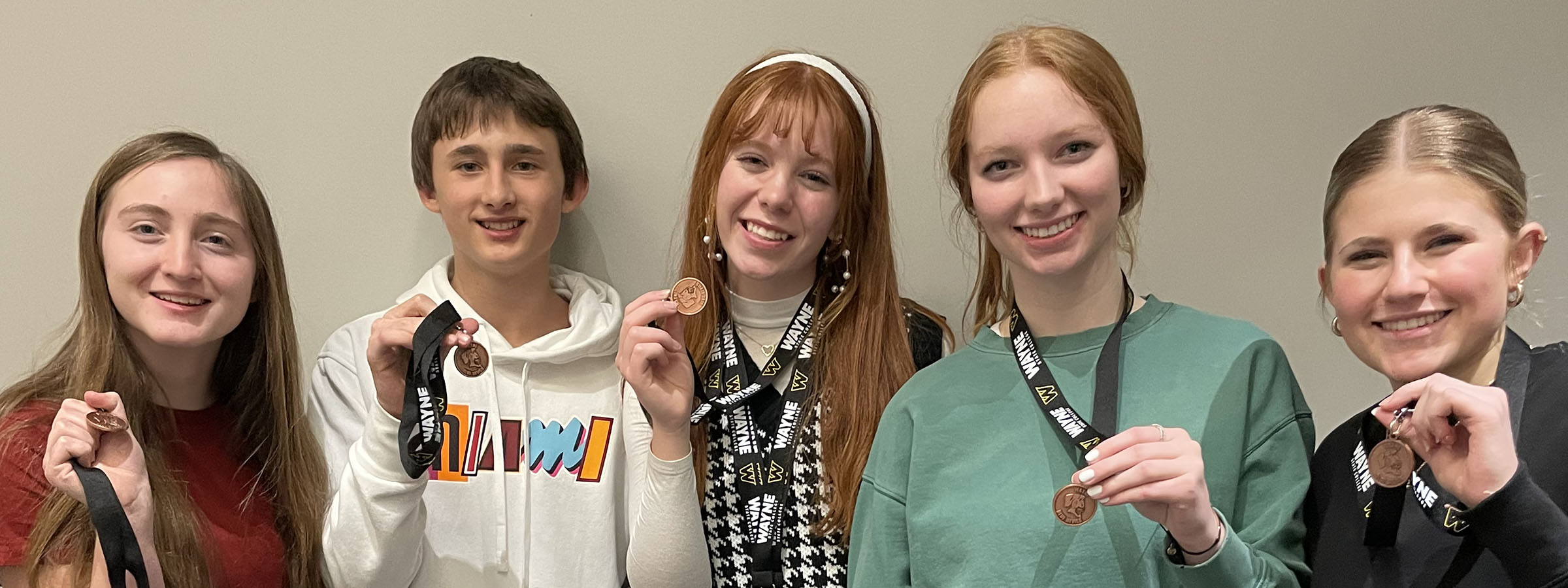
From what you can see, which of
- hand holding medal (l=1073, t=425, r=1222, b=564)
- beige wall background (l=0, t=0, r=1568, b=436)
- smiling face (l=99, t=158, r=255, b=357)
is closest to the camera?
hand holding medal (l=1073, t=425, r=1222, b=564)

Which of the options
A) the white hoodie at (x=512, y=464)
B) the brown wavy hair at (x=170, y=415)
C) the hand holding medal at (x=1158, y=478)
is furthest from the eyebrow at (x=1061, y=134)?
the brown wavy hair at (x=170, y=415)

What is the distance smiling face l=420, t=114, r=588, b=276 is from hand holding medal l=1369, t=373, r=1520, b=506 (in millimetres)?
1677

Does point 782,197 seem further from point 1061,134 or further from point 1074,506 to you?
point 1074,506

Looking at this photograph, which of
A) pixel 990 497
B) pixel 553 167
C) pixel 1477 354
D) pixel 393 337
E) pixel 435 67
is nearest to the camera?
pixel 1477 354

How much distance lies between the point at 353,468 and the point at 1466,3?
2.70 metres

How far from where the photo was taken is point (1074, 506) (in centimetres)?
166

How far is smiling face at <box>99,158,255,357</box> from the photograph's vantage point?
2148mm

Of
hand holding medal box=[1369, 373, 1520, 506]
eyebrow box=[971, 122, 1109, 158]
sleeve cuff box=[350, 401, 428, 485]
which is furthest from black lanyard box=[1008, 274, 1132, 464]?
sleeve cuff box=[350, 401, 428, 485]

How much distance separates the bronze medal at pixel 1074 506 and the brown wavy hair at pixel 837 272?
1.87 feet

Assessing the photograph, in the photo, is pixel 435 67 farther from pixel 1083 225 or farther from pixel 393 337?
pixel 1083 225

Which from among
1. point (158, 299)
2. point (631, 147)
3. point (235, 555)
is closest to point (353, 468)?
point (235, 555)

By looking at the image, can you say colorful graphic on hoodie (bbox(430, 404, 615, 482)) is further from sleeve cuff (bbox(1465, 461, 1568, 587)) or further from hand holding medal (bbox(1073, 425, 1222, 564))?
sleeve cuff (bbox(1465, 461, 1568, 587))

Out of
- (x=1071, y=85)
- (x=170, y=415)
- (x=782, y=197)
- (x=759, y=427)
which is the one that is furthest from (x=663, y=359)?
(x=170, y=415)

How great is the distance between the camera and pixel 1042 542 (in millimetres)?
1813
